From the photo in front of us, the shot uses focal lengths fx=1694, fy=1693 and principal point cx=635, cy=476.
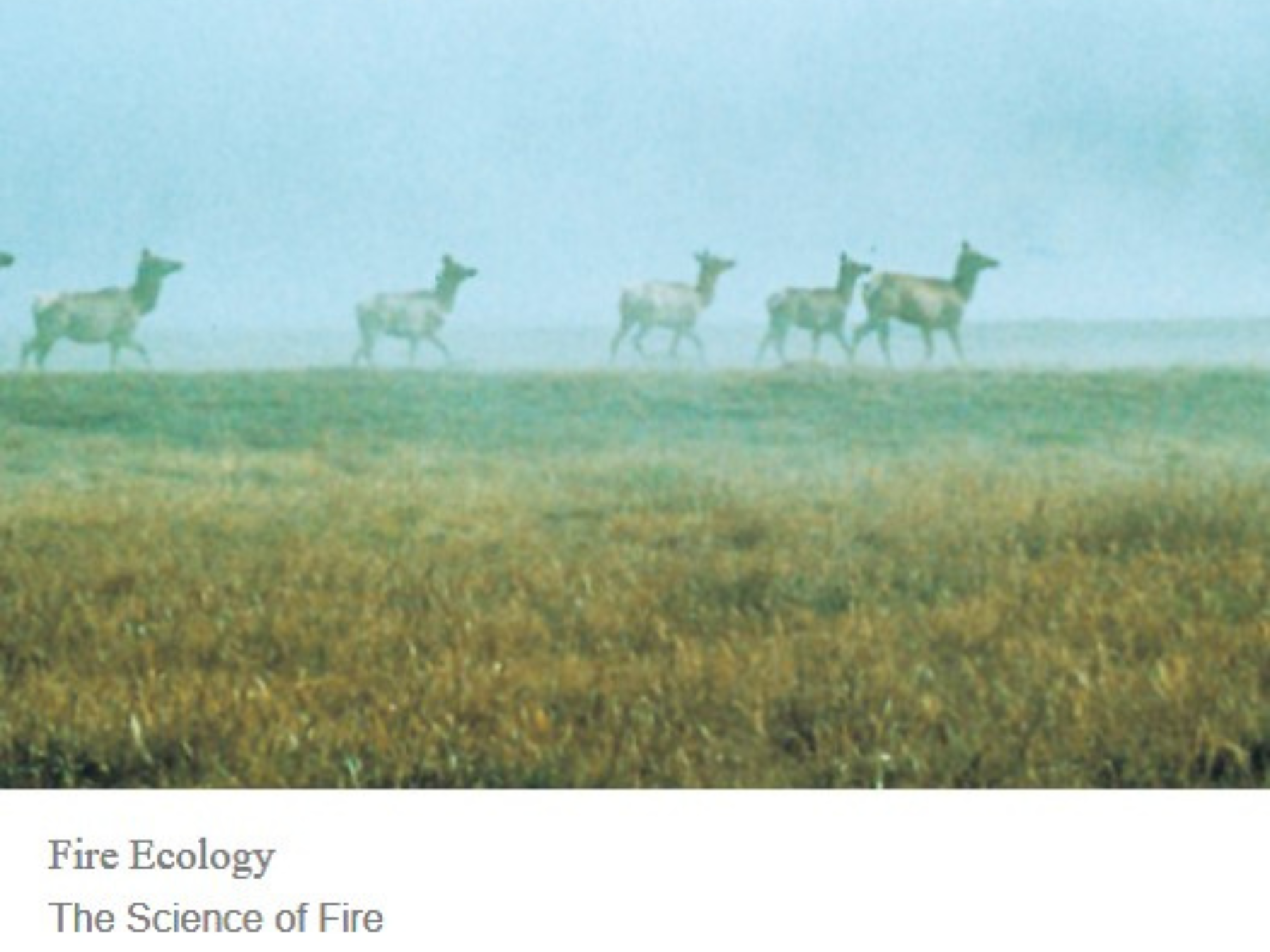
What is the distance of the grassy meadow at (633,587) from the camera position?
3.46 m

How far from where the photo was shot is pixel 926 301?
999 cm

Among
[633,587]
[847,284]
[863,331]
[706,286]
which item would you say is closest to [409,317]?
[706,286]

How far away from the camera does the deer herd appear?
362 inches

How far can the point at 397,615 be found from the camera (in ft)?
14.5

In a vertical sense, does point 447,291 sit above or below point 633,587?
above

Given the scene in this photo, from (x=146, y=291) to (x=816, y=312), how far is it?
14.0 ft

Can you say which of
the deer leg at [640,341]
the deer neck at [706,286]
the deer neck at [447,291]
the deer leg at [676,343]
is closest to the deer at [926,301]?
the deer neck at [706,286]

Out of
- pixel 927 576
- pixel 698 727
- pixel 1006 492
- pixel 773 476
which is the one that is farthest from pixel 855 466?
pixel 698 727

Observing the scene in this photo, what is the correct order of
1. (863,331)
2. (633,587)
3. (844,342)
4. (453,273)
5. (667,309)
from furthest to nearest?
(863,331)
(844,342)
(667,309)
(453,273)
(633,587)

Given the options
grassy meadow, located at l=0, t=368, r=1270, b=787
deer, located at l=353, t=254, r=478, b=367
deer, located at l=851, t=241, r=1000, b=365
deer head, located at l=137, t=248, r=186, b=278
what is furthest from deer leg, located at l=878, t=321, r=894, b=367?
deer head, located at l=137, t=248, r=186, b=278

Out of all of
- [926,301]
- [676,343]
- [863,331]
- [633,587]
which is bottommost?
[633,587]

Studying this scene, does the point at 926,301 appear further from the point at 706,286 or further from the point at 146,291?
the point at 146,291

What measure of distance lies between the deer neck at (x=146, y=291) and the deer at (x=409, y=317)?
1.13 m

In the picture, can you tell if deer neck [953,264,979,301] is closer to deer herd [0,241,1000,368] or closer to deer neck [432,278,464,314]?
deer herd [0,241,1000,368]
